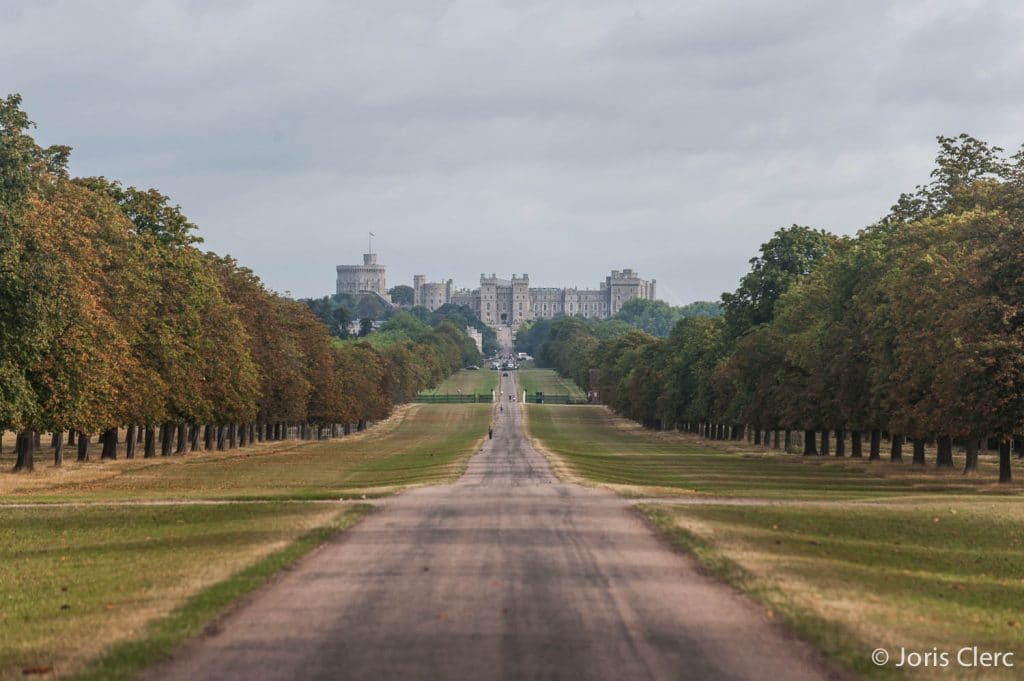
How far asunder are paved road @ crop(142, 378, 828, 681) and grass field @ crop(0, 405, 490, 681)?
0.85 m

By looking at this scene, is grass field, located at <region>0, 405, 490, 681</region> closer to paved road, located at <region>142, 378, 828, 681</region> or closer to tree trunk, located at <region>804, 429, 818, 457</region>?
paved road, located at <region>142, 378, 828, 681</region>

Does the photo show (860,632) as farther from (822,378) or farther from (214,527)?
(822,378)

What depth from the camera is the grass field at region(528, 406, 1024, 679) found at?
1706 centimetres

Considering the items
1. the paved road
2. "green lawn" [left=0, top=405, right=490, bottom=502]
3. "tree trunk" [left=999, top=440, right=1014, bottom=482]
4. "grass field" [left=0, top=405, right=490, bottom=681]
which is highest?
"tree trunk" [left=999, top=440, right=1014, bottom=482]

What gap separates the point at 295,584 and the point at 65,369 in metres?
39.5

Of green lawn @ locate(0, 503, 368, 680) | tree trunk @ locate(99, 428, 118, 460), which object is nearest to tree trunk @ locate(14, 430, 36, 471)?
tree trunk @ locate(99, 428, 118, 460)

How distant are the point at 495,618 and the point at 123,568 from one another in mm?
9925

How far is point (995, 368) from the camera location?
164 ft

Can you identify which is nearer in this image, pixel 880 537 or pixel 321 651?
pixel 321 651

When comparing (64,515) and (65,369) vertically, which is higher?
(65,369)

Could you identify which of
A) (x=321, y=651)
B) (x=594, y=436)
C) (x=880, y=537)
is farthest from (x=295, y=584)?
(x=594, y=436)

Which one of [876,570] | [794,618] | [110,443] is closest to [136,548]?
[876,570]

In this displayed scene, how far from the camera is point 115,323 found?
63125 millimetres

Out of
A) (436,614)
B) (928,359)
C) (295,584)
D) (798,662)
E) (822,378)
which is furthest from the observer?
(822,378)
